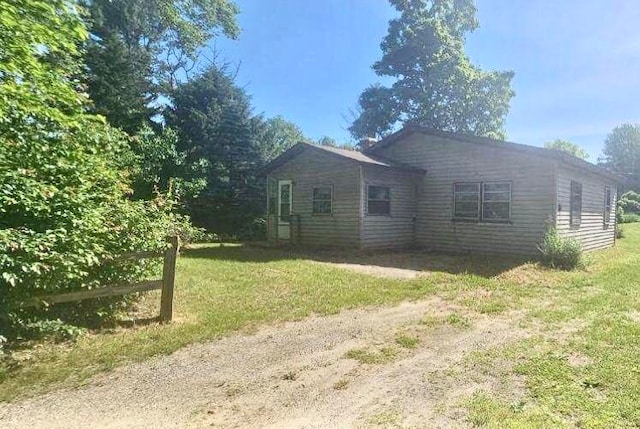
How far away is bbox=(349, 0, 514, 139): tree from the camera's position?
28.7 metres

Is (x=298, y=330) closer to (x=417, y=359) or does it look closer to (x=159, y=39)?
(x=417, y=359)

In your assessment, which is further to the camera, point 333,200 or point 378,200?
point 333,200

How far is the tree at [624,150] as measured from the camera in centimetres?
6225

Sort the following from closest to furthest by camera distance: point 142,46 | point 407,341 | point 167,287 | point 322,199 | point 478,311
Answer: point 407,341 < point 167,287 < point 478,311 < point 322,199 < point 142,46

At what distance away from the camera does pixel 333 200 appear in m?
14.7

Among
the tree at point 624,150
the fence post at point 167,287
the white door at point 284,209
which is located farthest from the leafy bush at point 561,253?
the tree at point 624,150

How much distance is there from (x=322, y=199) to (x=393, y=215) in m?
2.63

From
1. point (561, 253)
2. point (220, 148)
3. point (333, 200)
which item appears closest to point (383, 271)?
point (561, 253)

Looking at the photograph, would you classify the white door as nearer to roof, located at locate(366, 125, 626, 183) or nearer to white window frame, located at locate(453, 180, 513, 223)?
roof, located at locate(366, 125, 626, 183)

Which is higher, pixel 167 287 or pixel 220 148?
pixel 220 148

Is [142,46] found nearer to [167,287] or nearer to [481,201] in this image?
[481,201]

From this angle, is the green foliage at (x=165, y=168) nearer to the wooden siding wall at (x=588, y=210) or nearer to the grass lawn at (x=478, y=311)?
the grass lawn at (x=478, y=311)

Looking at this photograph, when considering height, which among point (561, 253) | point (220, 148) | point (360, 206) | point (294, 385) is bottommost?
point (294, 385)

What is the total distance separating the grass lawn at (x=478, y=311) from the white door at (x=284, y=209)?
4.36m
